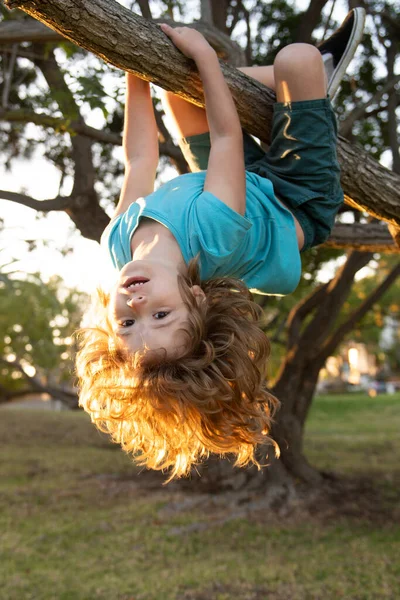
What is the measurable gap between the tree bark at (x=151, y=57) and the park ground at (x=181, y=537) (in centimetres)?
331

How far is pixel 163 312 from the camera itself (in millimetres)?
2268

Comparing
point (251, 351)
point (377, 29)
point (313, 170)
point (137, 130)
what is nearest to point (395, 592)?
point (251, 351)

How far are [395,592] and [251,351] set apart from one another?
10.8 feet

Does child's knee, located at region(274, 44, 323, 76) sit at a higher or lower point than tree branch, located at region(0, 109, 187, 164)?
lower

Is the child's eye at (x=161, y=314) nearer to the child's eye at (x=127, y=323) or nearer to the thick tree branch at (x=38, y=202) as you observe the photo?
the child's eye at (x=127, y=323)

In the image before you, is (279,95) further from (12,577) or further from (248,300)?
(12,577)

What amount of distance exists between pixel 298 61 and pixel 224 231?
780mm

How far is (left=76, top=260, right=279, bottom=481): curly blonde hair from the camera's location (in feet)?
7.63

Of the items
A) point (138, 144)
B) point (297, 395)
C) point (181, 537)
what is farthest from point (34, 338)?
point (138, 144)

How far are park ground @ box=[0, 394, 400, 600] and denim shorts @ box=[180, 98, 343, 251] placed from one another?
3.21 m

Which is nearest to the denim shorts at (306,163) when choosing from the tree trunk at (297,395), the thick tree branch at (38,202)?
the thick tree branch at (38,202)

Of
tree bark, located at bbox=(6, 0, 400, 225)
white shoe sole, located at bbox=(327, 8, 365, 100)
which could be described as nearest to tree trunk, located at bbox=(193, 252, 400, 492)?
Answer: tree bark, located at bbox=(6, 0, 400, 225)

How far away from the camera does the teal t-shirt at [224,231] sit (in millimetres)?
2299

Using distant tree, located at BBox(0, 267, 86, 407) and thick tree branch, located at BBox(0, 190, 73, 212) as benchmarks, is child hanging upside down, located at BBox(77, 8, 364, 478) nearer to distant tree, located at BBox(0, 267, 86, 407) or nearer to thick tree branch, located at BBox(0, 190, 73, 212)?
thick tree branch, located at BBox(0, 190, 73, 212)
